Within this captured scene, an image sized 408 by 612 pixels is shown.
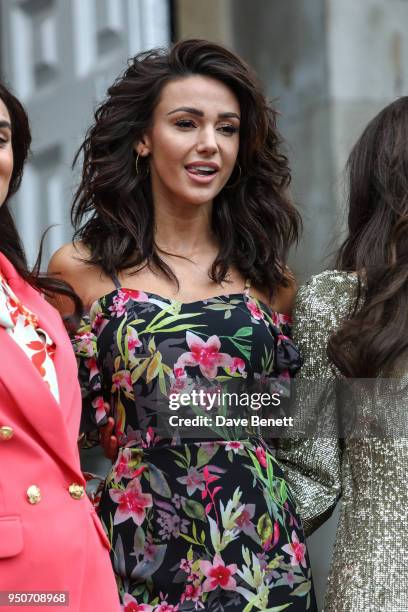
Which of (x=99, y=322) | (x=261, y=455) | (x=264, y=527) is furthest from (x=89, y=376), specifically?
(x=264, y=527)

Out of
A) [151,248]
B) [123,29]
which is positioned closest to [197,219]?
[151,248]

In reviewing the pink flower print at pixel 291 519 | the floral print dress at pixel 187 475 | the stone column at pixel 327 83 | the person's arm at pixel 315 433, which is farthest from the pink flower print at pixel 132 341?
the stone column at pixel 327 83

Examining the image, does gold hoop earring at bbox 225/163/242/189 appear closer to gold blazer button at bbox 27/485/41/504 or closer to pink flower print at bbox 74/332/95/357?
pink flower print at bbox 74/332/95/357

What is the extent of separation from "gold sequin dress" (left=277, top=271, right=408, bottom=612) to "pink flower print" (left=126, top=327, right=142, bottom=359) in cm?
45

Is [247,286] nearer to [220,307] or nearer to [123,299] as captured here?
[220,307]

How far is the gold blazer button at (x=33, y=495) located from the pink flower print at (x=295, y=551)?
904 millimetres

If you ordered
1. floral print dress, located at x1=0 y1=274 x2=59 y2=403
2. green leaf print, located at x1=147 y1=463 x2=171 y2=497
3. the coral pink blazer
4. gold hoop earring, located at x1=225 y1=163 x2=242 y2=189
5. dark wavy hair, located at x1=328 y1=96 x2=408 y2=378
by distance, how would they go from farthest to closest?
gold hoop earring, located at x1=225 y1=163 x2=242 y2=189
green leaf print, located at x1=147 y1=463 x2=171 y2=497
dark wavy hair, located at x1=328 y1=96 x2=408 y2=378
floral print dress, located at x1=0 y1=274 x2=59 y2=403
the coral pink blazer

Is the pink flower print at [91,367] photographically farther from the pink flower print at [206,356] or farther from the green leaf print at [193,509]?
the green leaf print at [193,509]

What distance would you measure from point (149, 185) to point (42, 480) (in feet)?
4.42

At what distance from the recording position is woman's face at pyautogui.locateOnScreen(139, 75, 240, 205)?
13.2ft

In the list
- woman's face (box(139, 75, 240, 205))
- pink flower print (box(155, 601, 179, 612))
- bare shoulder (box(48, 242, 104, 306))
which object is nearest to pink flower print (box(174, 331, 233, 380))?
bare shoulder (box(48, 242, 104, 306))

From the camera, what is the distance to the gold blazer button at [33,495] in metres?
3.01

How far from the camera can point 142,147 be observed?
4156 millimetres

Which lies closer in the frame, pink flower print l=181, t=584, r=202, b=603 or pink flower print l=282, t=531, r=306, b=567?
pink flower print l=181, t=584, r=202, b=603
